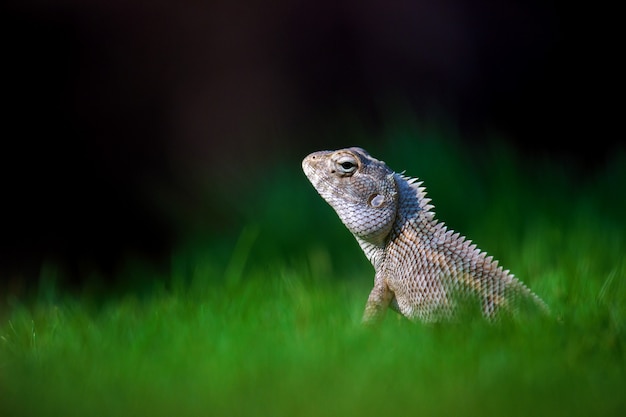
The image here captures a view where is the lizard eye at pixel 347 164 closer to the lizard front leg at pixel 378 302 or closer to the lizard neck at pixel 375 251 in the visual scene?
the lizard neck at pixel 375 251

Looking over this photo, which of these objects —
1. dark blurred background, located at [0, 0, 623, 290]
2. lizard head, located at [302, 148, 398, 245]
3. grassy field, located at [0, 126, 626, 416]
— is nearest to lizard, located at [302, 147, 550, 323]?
lizard head, located at [302, 148, 398, 245]

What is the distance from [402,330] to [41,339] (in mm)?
2106

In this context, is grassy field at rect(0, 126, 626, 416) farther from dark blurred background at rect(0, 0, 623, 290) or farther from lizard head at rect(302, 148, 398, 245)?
dark blurred background at rect(0, 0, 623, 290)

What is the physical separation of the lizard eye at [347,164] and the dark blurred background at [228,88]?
4.35 m

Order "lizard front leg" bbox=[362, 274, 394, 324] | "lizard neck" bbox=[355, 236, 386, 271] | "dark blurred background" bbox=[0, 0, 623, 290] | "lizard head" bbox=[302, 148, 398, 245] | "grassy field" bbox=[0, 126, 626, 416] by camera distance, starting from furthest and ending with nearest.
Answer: "dark blurred background" bbox=[0, 0, 623, 290]
"lizard neck" bbox=[355, 236, 386, 271]
"lizard head" bbox=[302, 148, 398, 245]
"lizard front leg" bbox=[362, 274, 394, 324]
"grassy field" bbox=[0, 126, 626, 416]

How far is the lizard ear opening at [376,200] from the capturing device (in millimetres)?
4852

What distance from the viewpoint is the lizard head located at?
4.84 meters

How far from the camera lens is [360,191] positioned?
16.0 ft

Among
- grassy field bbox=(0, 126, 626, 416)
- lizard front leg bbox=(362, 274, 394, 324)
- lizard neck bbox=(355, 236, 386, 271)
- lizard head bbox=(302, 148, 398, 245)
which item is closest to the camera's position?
grassy field bbox=(0, 126, 626, 416)

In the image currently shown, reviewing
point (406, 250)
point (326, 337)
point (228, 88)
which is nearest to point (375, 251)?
point (406, 250)

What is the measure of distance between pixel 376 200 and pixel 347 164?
0.94ft

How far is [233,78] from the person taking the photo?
967 centimetres

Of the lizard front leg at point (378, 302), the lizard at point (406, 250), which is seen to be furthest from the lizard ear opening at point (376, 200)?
the lizard front leg at point (378, 302)

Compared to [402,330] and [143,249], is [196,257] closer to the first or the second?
[143,249]
